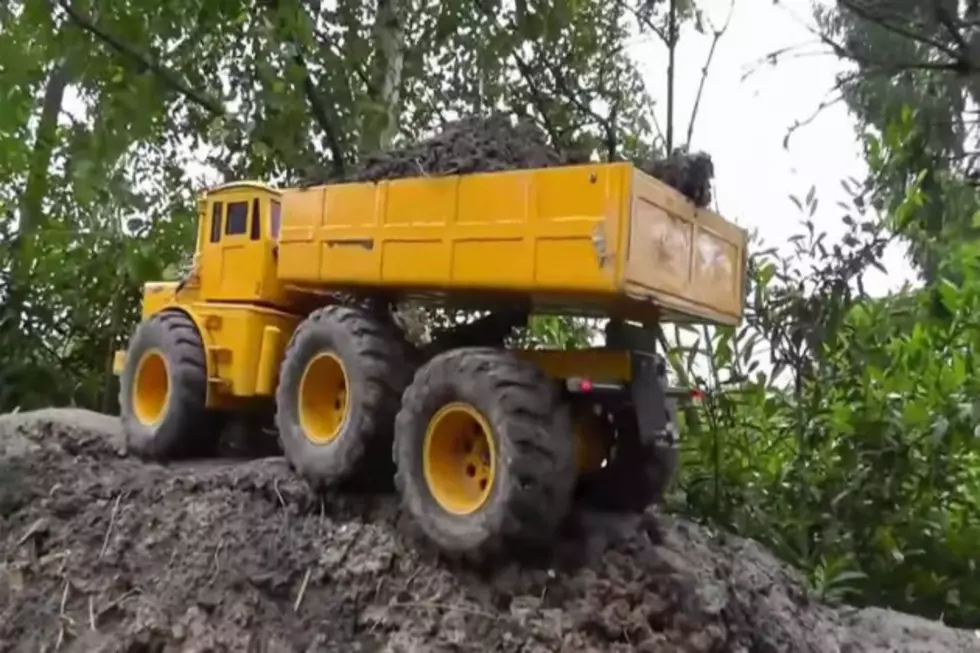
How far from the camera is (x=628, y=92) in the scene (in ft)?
21.2

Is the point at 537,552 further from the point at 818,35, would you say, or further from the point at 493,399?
the point at 818,35

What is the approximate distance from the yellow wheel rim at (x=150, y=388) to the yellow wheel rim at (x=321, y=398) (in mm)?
860

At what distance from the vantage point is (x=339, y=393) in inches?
129

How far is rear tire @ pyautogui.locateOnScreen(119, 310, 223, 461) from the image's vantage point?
3.71m

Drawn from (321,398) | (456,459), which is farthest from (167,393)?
(456,459)

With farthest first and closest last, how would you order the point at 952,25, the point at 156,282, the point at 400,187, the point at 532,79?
A: the point at 532,79
the point at 156,282
the point at 952,25
the point at 400,187

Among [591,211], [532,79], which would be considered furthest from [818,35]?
[532,79]

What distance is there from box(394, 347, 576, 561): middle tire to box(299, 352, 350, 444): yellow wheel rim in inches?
16.7

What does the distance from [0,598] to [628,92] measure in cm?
449

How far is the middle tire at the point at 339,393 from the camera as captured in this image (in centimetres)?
300

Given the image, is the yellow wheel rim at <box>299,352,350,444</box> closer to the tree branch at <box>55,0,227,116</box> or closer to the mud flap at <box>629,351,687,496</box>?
the mud flap at <box>629,351,687,496</box>

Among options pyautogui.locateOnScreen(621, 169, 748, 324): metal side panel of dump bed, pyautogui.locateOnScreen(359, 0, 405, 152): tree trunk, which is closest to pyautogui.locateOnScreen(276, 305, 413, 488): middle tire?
pyautogui.locateOnScreen(621, 169, 748, 324): metal side panel of dump bed

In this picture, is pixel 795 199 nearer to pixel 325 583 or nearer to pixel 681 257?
pixel 681 257

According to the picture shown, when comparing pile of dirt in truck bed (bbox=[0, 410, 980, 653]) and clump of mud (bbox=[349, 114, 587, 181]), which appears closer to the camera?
pile of dirt in truck bed (bbox=[0, 410, 980, 653])
